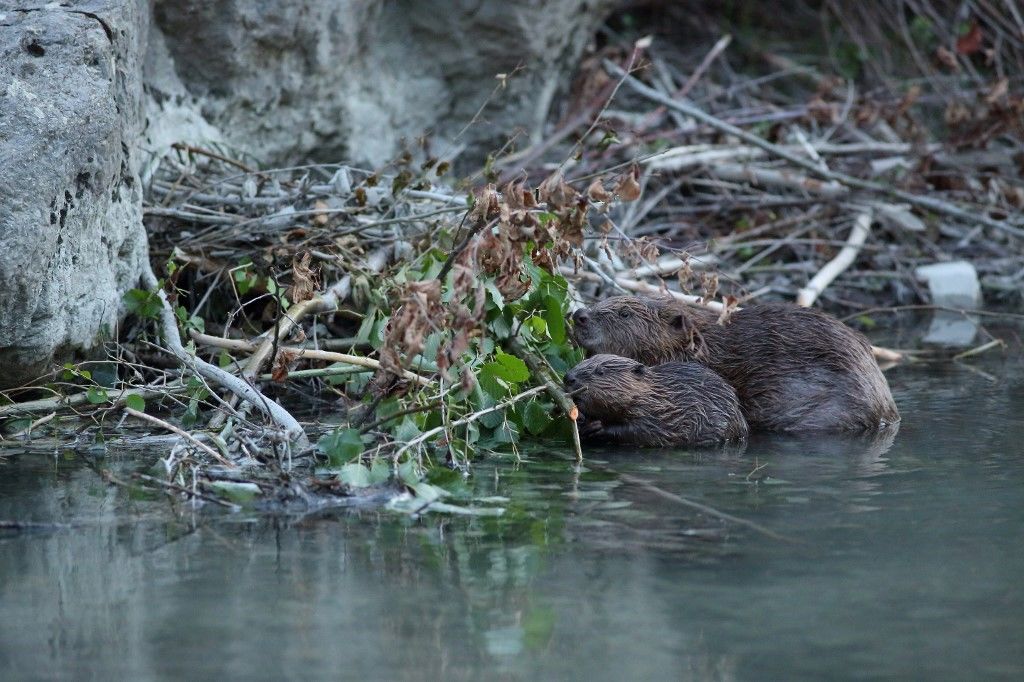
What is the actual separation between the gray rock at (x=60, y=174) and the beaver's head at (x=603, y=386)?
1.59 metres

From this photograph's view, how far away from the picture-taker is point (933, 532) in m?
3.44

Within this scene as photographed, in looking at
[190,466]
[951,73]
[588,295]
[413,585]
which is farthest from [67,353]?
[951,73]

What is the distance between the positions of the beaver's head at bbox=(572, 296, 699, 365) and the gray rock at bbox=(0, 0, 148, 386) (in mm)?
Result: 1709

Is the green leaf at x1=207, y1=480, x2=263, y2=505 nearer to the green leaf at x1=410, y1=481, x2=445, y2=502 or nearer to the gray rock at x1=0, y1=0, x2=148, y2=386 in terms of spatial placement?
the green leaf at x1=410, y1=481, x2=445, y2=502

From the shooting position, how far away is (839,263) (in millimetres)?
7605

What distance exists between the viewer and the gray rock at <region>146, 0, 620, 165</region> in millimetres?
6387

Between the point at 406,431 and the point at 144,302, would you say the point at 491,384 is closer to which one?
the point at 406,431

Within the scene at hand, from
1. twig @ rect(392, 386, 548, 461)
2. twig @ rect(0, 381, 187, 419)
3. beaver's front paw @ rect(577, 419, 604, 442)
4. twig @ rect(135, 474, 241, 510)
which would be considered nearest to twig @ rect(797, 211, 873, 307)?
beaver's front paw @ rect(577, 419, 604, 442)

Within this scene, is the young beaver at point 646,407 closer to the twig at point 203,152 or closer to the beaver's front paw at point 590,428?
the beaver's front paw at point 590,428

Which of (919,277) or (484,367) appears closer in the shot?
(484,367)

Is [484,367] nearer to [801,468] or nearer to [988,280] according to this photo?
[801,468]

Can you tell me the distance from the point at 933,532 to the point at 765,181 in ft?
16.8

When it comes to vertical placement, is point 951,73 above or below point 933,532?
above

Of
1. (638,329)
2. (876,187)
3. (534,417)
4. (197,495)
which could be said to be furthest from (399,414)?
(876,187)
